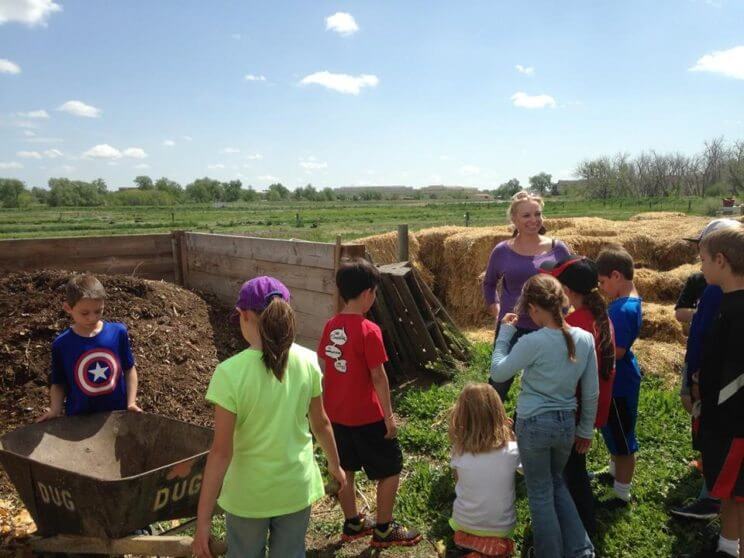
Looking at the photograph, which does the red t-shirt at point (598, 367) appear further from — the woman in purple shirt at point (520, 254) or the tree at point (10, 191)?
the tree at point (10, 191)

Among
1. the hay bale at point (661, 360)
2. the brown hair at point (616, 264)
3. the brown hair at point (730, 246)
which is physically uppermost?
the brown hair at point (730, 246)

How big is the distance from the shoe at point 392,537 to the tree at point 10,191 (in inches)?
4174

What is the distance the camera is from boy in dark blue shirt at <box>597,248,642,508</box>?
11.1ft

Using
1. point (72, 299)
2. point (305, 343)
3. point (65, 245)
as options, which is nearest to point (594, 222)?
point (305, 343)

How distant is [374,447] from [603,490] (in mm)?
1828

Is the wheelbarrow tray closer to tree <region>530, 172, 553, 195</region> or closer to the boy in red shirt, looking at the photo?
the boy in red shirt

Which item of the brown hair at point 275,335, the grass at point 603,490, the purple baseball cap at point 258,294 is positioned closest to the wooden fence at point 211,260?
the grass at point 603,490

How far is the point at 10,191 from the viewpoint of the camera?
98.3 metres

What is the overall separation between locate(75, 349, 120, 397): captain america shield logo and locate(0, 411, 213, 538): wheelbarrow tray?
0.17 meters

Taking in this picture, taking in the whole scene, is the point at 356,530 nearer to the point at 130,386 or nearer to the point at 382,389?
the point at 382,389

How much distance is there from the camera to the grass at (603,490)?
3295mm

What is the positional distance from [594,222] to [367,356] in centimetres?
1180

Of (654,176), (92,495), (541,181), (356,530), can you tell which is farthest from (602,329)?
(541,181)

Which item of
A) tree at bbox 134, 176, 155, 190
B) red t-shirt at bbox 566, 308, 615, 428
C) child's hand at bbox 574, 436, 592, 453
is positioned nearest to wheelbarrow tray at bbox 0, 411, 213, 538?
child's hand at bbox 574, 436, 592, 453
